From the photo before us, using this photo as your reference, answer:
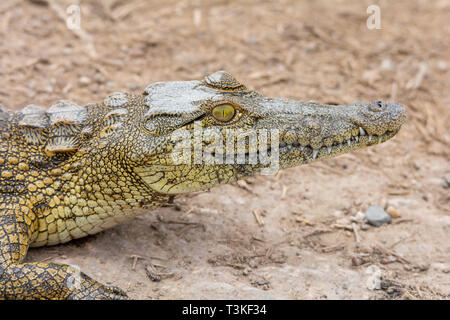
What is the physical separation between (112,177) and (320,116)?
1606mm

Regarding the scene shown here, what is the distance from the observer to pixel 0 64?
19.3 ft

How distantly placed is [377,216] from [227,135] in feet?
6.45

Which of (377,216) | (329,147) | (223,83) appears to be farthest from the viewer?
(377,216)

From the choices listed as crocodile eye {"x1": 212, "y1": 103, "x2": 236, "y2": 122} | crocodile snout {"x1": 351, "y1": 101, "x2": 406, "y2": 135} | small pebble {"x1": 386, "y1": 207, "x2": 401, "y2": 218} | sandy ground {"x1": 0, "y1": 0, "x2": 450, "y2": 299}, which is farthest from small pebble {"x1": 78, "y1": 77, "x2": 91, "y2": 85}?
small pebble {"x1": 386, "y1": 207, "x2": 401, "y2": 218}

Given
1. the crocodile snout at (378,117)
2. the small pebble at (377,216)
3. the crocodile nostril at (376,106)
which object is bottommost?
the small pebble at (377,216)

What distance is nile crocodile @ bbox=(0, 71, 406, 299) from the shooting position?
11.8 ft

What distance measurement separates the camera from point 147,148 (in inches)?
140

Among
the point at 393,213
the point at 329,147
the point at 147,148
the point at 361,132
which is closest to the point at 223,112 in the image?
the point at 147,148

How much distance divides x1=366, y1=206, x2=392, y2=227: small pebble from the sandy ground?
0.25ft

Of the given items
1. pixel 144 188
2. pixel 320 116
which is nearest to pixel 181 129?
pixel 144 188

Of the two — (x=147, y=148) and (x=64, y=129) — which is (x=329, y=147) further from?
(x=64, y=129)

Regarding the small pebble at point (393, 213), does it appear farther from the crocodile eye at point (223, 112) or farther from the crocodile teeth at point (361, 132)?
the crocodile eye at point (223, 112)

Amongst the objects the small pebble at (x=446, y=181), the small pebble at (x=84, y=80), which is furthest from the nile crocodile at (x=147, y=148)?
the small pebble at (x=84, y=80)

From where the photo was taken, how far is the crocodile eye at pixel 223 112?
3635mm
